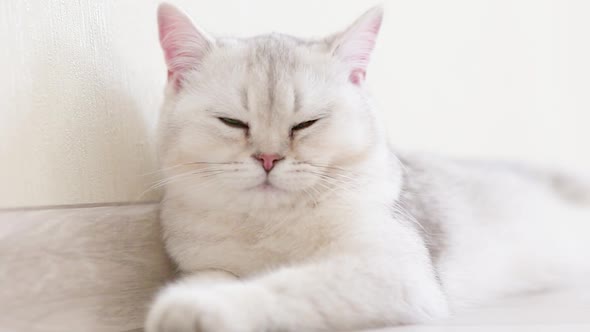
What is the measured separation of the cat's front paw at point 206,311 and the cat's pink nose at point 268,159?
0.31 metres

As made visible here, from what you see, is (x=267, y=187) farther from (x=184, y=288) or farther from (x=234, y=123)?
(x=184, y=288)

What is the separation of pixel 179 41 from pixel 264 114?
1.04 feet

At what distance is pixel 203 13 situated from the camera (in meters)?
1.94

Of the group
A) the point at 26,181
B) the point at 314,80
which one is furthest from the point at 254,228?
the point at 26,181

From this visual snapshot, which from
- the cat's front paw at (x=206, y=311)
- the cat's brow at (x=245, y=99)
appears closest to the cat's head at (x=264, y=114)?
the cat's brow at (x=245, y=99)

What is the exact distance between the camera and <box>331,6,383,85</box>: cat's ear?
157 centimetres

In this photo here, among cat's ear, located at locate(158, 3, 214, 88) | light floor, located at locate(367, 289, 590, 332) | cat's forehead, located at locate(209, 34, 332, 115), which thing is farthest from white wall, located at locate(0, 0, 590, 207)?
light floor, located at locate(367, 289, 590, 332)

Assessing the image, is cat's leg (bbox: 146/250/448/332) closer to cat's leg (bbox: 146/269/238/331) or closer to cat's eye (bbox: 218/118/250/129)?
cat's leg (bbox: 146/269/238/331)

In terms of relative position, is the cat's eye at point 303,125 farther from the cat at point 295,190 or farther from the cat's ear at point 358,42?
the cat's ear at point 358,42

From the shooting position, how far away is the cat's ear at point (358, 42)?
5.16 feet

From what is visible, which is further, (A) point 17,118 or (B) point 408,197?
(B) point 408,197

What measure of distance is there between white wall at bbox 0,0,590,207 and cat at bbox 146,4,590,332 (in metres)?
0.19

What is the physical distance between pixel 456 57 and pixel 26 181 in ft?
5.95

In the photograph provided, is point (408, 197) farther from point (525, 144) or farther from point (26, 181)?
point (525, 144)
